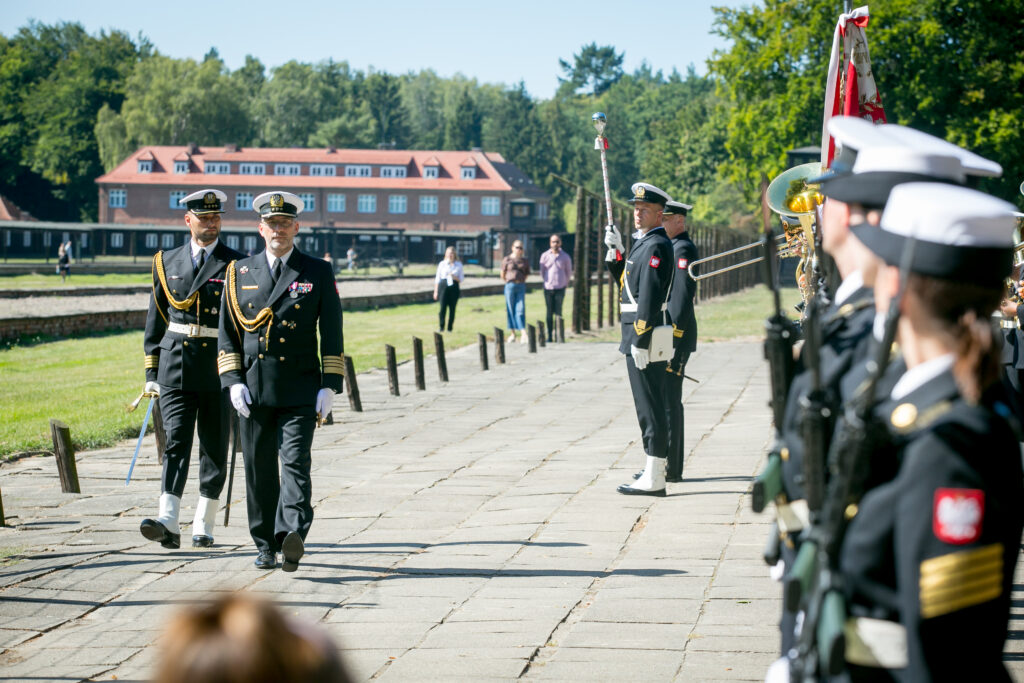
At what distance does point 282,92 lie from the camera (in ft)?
412

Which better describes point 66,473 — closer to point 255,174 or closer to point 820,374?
point 820,374

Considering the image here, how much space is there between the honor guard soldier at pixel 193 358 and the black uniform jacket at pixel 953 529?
19.2 ft

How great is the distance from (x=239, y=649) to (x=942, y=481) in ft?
4.35

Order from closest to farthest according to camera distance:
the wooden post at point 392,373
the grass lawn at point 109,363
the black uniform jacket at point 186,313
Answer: the black uniform jacket at point 186,313 < the grass lawn at point 109,363 < the wooden post at point 392,373

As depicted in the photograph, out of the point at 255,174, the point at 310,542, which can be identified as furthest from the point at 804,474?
the point at 255,174

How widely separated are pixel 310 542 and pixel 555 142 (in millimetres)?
135967

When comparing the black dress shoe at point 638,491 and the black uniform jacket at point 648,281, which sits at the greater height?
the black uniform jacket at point 648,281

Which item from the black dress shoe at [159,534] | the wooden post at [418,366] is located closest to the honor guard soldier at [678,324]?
the black dress shoe at [159,534]

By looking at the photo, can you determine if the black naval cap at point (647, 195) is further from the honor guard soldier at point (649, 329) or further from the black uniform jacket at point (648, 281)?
the black uniform jacket at point (648, 281)

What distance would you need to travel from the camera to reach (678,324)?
9.10 metres

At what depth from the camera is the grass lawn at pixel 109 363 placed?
43.5 feet

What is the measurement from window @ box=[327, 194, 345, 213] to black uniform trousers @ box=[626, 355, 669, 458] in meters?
92.1

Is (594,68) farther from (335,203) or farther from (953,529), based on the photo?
(953,529)

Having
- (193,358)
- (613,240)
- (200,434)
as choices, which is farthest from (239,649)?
(613,240)
